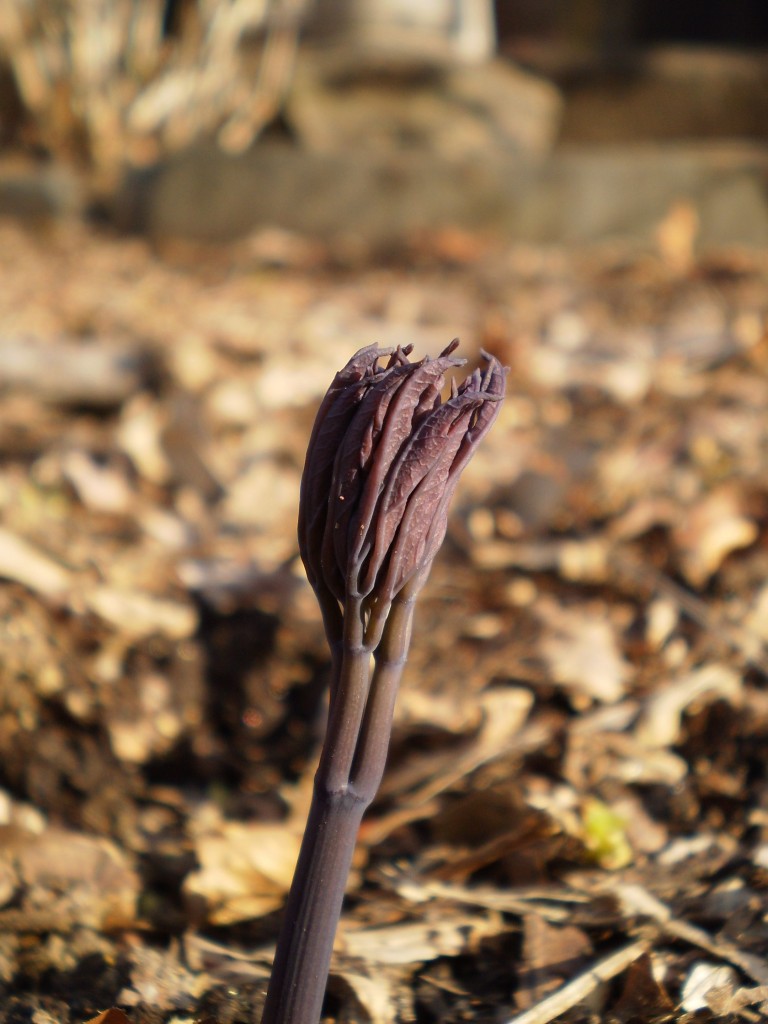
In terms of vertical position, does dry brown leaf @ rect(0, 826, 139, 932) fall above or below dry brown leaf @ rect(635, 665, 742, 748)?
below

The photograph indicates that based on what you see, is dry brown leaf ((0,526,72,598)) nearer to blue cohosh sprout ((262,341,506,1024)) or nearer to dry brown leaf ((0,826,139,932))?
dry brown leaf ((0,826,139,932))

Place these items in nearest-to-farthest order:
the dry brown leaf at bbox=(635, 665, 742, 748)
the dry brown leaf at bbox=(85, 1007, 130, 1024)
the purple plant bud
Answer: the purple plant bud < the dry brown leaf at bbox=(85, 1007, 130, 1024) < the dry brown leaf at bbox=(635, 665, 742, 748)

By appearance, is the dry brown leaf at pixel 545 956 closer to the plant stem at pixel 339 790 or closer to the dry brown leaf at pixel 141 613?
the plant stem at pixel 339 790

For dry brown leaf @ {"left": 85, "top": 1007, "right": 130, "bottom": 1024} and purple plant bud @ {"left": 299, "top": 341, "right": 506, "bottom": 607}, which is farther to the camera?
dry brown leaf @ {"left": 85, "top": 1007, "right": 130, "bottom": 1024}

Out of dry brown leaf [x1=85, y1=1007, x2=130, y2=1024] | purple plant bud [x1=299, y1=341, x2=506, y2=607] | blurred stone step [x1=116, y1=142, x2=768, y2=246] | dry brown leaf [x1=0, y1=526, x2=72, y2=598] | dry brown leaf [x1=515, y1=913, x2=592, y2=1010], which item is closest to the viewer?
purple plant bud [x1=299, y1=341, x2=506, y2=607]

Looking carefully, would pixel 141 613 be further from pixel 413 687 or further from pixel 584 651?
pixel 584 651

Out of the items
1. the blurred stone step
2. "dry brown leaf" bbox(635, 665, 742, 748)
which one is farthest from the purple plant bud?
the blurred stone step

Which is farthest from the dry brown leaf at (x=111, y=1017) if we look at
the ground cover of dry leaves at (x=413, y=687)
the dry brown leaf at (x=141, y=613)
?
the dry brown leaf at (x=141, y=613)

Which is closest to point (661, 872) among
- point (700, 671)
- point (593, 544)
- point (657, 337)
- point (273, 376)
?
point (700, 671)

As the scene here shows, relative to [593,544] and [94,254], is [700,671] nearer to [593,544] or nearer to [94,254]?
[593,544]

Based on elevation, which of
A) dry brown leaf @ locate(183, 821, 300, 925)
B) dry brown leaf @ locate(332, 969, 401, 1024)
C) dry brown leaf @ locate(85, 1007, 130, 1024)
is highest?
dry brown leaf @ locate(183, 821, 300, 925)
